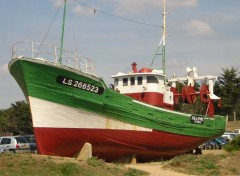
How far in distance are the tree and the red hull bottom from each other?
44226 mm

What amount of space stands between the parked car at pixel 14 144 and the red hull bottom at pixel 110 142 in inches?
221

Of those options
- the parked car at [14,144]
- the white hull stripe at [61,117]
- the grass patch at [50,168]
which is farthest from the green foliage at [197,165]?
the parked car at [14,144]

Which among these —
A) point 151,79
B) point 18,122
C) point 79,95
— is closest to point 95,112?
point 79,95

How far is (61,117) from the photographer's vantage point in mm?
20859

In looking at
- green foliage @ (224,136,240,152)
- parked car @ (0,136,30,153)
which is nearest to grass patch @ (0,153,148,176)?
parked car @ (0,136,30,153)

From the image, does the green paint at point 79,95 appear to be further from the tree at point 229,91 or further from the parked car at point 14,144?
the tree at point 229,91

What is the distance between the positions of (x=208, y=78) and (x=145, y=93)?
7.46m

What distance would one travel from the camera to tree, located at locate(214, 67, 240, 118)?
227ft

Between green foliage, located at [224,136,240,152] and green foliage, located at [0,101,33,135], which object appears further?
green foliage, located at [0,101,33,135]

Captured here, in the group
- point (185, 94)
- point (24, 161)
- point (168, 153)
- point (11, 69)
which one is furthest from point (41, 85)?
point (185, 94)

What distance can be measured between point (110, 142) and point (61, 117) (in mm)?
3136

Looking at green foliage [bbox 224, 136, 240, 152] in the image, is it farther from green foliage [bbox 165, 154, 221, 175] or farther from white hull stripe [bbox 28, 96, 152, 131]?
white hull stripe [bbox 28, 96, 152, 131]

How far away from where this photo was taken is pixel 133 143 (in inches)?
922

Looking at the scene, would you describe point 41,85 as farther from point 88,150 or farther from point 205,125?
point 205,125
